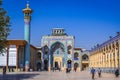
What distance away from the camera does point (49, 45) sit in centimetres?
8369

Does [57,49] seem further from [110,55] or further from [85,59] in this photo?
[110,55]

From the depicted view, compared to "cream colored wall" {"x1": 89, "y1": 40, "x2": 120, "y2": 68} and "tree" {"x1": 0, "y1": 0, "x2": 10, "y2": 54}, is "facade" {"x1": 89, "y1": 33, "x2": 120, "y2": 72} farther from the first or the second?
"tree" {"x1": 0, "y1": 0, "x2": 10, "y2": 54}

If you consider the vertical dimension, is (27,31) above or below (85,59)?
above

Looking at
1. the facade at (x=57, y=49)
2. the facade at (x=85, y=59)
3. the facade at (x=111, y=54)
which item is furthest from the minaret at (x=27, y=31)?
the facade at (x=85, y=59)

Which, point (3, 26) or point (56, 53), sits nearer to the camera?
point (3, 26)

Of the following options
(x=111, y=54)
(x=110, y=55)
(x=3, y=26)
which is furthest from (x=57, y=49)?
(x=3, y=26)

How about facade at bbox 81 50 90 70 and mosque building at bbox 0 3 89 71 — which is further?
facade at bbox 81 50 90 70

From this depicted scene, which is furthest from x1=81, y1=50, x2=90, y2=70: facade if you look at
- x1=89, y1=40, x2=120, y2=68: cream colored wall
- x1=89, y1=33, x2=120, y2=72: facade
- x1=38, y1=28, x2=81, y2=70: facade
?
x1=89, y1=33, x2=120, y2=72: facade

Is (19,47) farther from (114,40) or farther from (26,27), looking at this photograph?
(114,40)

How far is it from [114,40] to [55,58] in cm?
4019

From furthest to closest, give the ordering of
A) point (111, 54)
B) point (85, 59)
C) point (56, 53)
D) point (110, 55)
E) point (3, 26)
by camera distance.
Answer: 1. point (85, 59)
2. point (56, 53)
3. point (110, 55)
4. point (111, 54)
5. point (3, 26)

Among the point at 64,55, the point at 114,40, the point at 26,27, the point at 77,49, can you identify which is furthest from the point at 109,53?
the point at 77,49

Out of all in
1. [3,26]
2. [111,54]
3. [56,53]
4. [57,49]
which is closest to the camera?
[3,26]

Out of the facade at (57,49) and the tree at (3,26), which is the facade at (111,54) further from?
the tree at (3,26)
